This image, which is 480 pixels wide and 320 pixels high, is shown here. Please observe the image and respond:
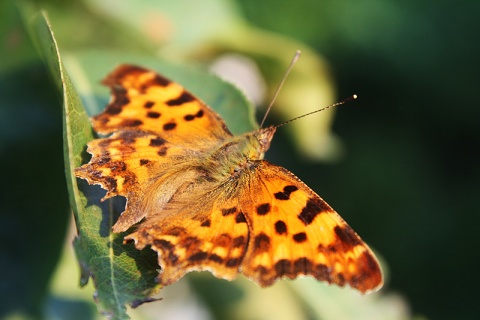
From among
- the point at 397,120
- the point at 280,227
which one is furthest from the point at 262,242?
the point at 397,120

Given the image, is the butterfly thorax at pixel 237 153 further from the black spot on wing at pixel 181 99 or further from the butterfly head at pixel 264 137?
the black spot on wing at pixel 181 99

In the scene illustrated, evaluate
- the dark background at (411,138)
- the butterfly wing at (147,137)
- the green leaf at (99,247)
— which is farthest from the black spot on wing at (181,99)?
the dark background at (411,138)

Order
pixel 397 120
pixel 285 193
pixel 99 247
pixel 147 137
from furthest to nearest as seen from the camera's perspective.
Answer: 1. pixel 397 120
2. pixel 147 137
3. pixel 285 193
4. pixel 99 247

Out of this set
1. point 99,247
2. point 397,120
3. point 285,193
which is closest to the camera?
point 99,247

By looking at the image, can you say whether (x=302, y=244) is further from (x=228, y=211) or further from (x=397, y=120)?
(x=397, y=120)

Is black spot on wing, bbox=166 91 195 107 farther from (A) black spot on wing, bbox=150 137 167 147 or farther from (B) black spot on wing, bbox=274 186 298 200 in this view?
(B) black spot on wing, bbox=274 186 298 200

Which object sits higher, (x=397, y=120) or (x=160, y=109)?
(x=160, y=109)

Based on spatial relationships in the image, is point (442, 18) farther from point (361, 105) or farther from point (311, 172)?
point (311, 172)

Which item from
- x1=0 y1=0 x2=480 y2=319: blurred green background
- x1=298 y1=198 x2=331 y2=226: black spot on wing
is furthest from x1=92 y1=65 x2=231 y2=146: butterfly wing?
x1=0 y1=0 x2=480 y2=319: blurred green background
